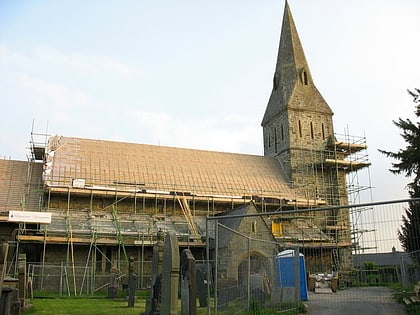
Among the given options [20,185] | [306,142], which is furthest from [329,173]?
[20,185]

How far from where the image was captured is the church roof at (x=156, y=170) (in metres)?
27.7

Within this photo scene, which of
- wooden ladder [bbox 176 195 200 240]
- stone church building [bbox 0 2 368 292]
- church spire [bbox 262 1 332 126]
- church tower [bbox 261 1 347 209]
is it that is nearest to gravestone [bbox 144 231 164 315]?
stone church building [bbox 0 2 368 292]

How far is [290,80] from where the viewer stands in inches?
1526

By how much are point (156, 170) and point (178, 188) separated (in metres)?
2.28

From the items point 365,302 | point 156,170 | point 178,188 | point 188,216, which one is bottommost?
point 365,302

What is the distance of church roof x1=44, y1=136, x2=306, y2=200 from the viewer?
27672mm

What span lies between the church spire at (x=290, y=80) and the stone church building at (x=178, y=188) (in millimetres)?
116

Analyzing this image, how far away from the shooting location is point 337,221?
33.3m

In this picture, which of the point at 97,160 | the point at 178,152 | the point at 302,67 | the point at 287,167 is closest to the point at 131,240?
A: the point at 97,160

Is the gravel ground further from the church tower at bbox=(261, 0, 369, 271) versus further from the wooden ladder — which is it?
the church tower at bbox=(261, 0, 369, 271)

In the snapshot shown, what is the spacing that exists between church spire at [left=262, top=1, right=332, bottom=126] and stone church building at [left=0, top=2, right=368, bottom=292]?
0.38 ft

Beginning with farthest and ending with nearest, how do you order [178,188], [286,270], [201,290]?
1. [178,188]
2. [201,290]
3. [286,270]

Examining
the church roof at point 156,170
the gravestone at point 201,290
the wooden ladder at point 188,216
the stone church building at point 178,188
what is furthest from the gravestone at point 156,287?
the church roof at point 156,170

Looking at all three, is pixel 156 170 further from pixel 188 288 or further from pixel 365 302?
pixel 365 302
